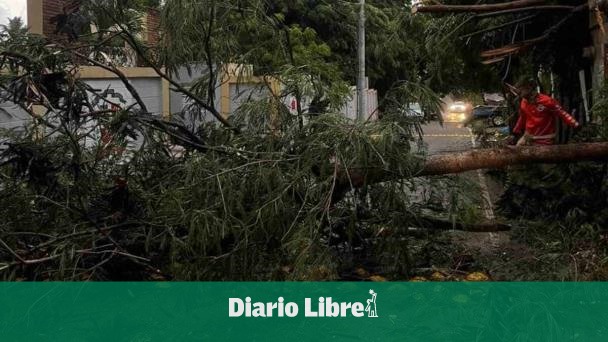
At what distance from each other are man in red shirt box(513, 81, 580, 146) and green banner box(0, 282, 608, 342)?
7.14 ft

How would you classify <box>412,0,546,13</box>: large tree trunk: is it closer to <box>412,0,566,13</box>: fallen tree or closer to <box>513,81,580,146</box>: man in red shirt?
<box>412,0,566,13</box>: fallen tree

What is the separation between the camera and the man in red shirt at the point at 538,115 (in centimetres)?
583

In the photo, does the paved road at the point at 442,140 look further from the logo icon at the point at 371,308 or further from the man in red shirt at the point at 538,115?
the logo icon at the point at 371,308

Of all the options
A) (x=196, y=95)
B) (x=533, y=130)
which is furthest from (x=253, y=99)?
(x=533, y=130)

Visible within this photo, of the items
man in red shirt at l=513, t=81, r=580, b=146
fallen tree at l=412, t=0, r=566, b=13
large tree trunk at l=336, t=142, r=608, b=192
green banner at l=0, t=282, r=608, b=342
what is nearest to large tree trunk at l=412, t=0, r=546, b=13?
fallen tree at l=412, t=0, r=566, b=13

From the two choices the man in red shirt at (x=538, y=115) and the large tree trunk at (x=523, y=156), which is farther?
the man in red shirt at (x=538, y=115)

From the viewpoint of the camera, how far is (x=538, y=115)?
6.08 meters

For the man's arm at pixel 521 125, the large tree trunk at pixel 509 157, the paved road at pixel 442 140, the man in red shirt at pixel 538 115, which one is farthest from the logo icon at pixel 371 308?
the man's arm at pixel 521 125

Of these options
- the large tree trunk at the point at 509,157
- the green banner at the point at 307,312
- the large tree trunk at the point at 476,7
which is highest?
the large tree trunk at the point at 476,7

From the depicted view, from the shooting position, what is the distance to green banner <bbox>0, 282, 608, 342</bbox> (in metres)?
3.72

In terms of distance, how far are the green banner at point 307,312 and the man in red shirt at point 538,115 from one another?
2.17 metres

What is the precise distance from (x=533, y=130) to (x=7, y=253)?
14.6 ft

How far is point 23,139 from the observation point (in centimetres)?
489

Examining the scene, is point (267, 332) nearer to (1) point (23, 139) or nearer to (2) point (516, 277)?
(2) point (516, 277)
